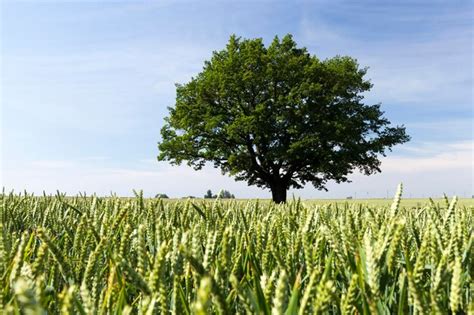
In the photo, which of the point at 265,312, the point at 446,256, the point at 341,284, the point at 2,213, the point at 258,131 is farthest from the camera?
the point at 258,131

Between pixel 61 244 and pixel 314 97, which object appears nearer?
pixel 61 244

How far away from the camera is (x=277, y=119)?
4212cm

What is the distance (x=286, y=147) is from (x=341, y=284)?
41.8 m

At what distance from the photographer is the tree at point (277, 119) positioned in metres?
42.6

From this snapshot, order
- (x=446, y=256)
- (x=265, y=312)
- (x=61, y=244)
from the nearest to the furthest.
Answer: (x=265, y=312) < (x=446, y=256) < (x=61, y=244)

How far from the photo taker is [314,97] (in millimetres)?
43094

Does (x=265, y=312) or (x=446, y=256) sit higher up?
(x=446, y=256)

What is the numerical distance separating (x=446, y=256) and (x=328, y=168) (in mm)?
42605

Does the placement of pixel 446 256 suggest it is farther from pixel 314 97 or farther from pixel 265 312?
pixel 314 97

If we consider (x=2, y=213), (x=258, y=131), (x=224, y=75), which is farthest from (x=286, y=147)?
(x=2, y=213)

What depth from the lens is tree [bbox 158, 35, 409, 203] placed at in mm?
42625

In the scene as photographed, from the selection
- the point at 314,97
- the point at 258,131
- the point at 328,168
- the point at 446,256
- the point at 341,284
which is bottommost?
the point at 341,284

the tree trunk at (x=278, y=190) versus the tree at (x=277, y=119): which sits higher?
the tree at (x=277, y=119)

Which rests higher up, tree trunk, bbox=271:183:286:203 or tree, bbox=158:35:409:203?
tree, bbox=158:35:409:203
